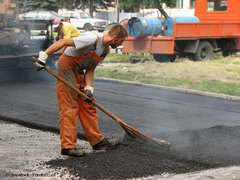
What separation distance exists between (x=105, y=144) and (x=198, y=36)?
37.0 ft

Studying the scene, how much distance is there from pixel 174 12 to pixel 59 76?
44.4 metres

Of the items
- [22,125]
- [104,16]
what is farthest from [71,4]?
[22,125]

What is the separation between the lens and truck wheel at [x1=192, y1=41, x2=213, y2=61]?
16.4 metres

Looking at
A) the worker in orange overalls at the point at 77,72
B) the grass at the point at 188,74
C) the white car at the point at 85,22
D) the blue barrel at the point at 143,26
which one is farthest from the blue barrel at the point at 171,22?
the white car at the point at 85,22

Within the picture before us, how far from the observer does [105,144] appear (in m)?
5.57

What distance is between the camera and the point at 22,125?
7039mm

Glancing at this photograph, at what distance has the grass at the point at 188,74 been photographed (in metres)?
11.0

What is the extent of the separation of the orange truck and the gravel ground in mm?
10167

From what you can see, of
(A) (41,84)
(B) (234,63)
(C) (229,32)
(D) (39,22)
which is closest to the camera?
(A) (41,84)

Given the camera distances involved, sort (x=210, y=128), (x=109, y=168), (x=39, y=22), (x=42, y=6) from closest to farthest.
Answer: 1. (x=109, y=168)
2. (x=210, y=128)
3. (x=39, y=22)
4. (x=42, y=6)

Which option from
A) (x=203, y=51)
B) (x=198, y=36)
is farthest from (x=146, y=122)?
(x=203, y=51)

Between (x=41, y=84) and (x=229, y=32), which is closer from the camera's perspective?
(x=41, y=84)

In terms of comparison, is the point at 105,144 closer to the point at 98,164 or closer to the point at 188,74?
the point at 98,164

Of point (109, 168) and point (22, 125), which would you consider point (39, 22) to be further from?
point (109, 168)
